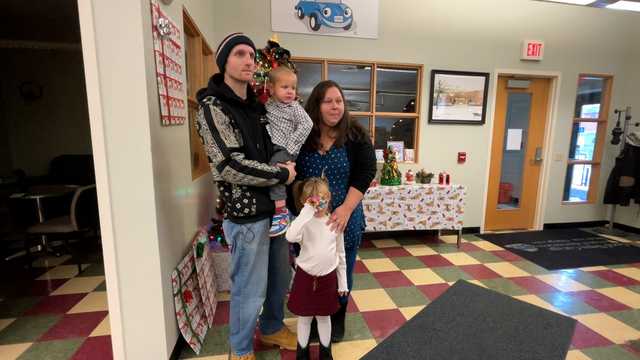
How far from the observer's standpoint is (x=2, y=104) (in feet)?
14.6

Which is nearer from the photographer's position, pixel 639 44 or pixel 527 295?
pixel 527 295

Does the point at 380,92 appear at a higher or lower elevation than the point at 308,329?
higher

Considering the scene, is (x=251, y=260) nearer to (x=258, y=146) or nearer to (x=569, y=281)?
(x=258, y=146)

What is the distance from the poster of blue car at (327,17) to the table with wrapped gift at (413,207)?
1829 mm

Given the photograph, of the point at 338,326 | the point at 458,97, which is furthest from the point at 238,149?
the point at 458,97

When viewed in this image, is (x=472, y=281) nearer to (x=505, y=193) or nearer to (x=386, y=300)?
(x=386, y=300)

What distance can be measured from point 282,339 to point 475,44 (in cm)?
390

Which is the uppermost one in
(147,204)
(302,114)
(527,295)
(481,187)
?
(302,114)

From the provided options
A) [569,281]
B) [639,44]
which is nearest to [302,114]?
[569,281]

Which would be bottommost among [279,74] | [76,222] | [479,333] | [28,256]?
[28,256]

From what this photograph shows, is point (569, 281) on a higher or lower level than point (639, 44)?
lower

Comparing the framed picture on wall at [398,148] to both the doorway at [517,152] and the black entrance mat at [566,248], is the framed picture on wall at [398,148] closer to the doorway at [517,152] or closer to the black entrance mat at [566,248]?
the doorway at [517,152]

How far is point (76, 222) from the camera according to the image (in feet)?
9.75

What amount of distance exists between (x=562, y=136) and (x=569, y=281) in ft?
7.55
